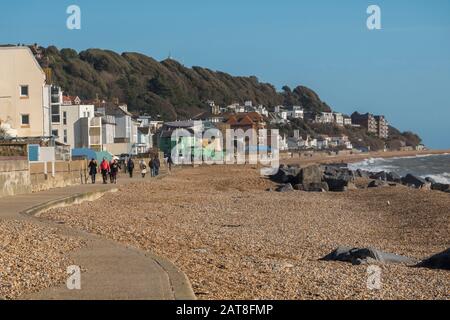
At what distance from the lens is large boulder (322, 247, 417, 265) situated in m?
12.0

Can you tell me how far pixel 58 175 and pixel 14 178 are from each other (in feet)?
21.6

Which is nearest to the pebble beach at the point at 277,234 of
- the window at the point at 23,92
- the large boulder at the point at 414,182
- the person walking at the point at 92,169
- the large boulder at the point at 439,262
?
the large boulder at the point at 439,262

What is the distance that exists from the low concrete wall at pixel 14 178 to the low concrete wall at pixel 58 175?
0.82 meters

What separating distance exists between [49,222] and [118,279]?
7.00 metres

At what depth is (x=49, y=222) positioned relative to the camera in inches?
601

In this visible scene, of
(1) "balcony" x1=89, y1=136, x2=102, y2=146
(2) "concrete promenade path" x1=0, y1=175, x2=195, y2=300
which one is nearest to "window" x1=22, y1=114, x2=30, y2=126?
(1) "balcony" x1=89, y1=136, x2=102, y2=146

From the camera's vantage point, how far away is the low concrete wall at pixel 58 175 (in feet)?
85.4

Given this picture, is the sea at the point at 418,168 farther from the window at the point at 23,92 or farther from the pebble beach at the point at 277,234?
the pebble beach at the point at 277,234

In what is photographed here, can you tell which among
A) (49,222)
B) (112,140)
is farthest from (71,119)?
(49,222)

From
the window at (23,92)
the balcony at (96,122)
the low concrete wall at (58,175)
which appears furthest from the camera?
the balcony at (96,122)

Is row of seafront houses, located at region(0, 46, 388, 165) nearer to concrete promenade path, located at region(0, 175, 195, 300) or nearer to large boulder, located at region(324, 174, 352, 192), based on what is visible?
large boulder, located at region(324, 174, 352, 192)

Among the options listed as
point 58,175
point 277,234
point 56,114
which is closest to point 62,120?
point 56,114

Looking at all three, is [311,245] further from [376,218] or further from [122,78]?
[122,78]
